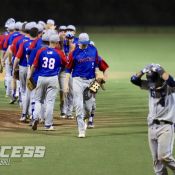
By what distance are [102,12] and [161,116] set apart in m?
42.4

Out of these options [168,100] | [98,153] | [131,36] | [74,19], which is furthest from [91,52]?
[74,19]

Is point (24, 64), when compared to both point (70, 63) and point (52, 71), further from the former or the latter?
point (70, 63)

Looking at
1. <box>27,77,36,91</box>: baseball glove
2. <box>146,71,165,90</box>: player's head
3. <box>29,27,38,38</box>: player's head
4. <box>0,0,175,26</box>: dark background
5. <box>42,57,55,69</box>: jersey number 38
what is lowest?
<box>0,0,175,26</box>: dark background

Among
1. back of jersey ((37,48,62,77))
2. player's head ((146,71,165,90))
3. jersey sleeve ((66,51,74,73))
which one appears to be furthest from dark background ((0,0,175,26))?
player's head ((146,71,165,90))

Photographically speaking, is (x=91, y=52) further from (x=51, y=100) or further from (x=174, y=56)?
(x=174, y=56)

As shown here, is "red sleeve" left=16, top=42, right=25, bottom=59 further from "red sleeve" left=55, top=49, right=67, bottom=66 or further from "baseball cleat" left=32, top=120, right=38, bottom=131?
"baseball cleat" left=32, top=120, right=38, bottom=131

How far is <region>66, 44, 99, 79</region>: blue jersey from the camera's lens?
1387cm

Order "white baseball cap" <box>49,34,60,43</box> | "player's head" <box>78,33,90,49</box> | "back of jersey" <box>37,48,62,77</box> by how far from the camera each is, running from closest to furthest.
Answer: "player's head" <box>78,33,90,49</box>
"white baseball cap" <box>49,34,60,43</box>
"back of jersey" <box>37,48,62,77</box>

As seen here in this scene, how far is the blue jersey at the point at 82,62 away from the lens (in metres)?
13.9

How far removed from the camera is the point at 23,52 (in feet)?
53.0

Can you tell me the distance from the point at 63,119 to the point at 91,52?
305 cm

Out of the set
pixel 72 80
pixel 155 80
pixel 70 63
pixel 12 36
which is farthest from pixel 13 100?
pixel 155 80

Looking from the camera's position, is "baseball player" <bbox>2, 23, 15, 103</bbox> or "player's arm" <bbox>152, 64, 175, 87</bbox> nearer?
"player's arm" <bbox>152, 64, 175, 87</bbox>

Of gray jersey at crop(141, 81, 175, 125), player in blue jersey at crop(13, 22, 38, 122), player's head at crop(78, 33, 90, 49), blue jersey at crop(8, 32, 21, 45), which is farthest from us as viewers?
blue jersey at crop(8, 32, 21, 45)
